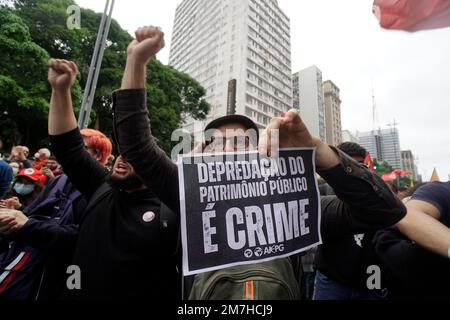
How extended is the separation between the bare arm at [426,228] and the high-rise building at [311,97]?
63.5 metres

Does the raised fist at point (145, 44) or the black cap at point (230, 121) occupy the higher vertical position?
the raised fist at point (145, 44)

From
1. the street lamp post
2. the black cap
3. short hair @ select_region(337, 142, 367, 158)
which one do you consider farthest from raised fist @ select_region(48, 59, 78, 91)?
the street lamp post

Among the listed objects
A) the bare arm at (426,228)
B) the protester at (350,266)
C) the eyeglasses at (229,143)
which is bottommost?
the protester at (350,266)

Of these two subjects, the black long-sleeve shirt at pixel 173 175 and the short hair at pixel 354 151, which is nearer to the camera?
the black long-sleeve shirt at pixel 173 175

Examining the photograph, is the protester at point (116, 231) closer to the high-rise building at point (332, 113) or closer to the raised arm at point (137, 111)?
the raised arm at point (137, 111)

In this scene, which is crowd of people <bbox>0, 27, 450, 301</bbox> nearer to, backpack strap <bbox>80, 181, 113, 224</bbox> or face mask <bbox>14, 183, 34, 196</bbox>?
backpack strap <bbox>80, 181, 113, 224</bbox>

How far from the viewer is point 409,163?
78.6 m

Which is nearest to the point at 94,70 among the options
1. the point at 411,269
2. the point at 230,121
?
the point at 230,121

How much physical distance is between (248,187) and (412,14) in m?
2.22

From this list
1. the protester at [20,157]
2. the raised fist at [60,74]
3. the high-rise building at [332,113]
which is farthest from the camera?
the high-rise building at [332,113]

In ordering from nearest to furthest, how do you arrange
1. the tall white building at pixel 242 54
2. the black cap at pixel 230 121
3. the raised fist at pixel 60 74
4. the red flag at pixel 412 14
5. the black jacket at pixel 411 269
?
1. the black jacket at pixel 411 269
2. the raised fist at pixel 60 74
3. the black cap at pixel 230 121
4. the red flag at pixel 412 14
5. the tall white building at pixel 242 54

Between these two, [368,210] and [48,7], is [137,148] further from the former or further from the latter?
[48,7]

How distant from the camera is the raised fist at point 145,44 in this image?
1.23 meters

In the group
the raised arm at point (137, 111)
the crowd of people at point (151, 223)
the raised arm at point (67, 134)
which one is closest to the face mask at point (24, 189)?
the crowd of people at point (151, 223)
